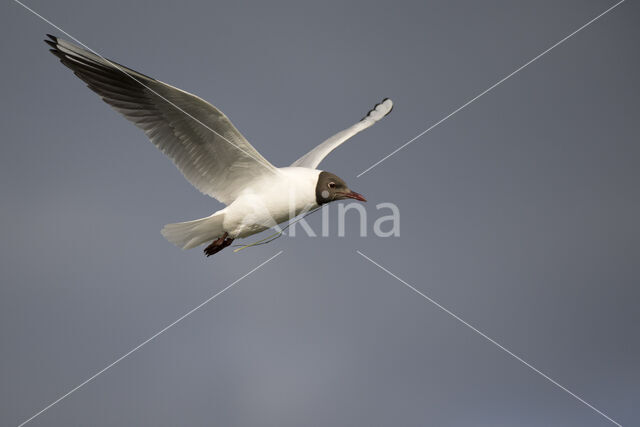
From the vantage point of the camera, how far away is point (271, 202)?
4742 mm

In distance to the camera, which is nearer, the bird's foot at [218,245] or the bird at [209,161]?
the bird at [209,161]

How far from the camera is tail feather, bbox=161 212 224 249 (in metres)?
4.79

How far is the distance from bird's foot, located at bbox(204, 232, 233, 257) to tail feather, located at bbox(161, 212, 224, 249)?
1.7 inches

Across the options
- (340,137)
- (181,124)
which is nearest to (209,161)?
(181,124)

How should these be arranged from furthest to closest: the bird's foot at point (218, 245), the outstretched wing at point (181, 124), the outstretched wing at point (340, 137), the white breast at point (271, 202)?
the outstretched wing at point (340, 137) → the bird's foot at point (218, 245) → the white breast at point (271, 202) → the outstretched wing at point (181, 124)

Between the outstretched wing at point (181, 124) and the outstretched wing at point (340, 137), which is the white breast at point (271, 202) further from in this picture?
the outstretched wing at point (340, 137)

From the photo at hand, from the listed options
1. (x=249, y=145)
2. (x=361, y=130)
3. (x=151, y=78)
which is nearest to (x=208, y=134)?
(x=249, y=145)

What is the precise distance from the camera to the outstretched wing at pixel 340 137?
603 cm

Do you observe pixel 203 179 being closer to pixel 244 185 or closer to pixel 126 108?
pixel 244 185

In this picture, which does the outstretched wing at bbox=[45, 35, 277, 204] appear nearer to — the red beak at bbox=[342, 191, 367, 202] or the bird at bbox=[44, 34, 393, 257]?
the bird at bbox=[44, 34, 393, 257]

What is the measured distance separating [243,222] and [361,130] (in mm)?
2644

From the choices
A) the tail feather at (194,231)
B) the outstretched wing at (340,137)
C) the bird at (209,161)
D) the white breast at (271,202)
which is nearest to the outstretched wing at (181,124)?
the bird at (209,161)

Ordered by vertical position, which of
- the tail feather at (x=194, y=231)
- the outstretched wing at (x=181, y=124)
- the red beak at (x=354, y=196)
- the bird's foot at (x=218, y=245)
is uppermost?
the outstretched wing at (x=181, y=124)

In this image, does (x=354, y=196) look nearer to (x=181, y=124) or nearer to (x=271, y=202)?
(x=271, y=202)
